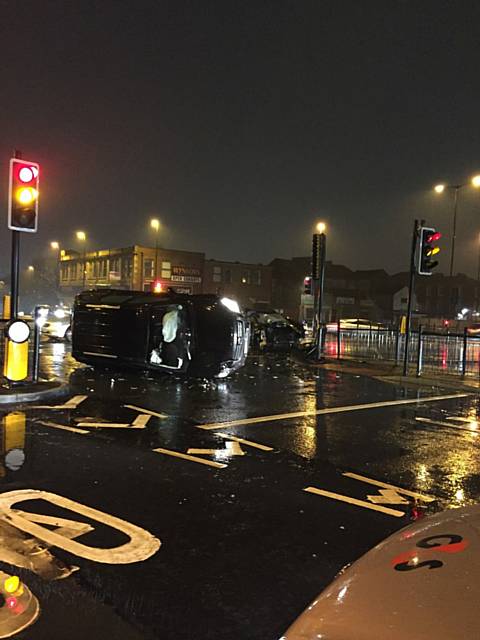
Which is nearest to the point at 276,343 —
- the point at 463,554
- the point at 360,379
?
the point at 360,379

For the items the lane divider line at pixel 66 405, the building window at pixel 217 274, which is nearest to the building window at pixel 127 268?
the building window at pixel 217 274

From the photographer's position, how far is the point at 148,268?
5728cm

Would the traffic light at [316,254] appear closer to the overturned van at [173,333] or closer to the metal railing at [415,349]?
the metal railing at [415,349]

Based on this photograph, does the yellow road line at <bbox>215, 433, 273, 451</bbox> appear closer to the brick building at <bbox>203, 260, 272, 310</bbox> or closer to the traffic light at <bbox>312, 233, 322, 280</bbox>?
the traffic light at <bbox>312, 233, 322, 280</bbox>

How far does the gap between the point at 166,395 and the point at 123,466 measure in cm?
527

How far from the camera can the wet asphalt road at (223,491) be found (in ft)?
11.5

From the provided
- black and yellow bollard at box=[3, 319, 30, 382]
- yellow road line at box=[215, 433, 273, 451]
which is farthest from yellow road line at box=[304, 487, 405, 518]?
black and yellow bollard at box=[3, 319, 30, 382]

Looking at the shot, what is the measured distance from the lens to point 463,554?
2.18 metres

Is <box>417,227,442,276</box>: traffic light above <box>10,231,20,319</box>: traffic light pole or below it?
above

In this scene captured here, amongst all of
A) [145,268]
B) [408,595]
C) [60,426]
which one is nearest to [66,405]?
[60,426]

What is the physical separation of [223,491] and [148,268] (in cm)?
5273

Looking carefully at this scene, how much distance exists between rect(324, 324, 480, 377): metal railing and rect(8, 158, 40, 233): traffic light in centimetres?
1143

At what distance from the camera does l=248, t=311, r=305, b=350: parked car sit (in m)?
23.8

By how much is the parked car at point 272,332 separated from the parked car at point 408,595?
21158 millimetres
